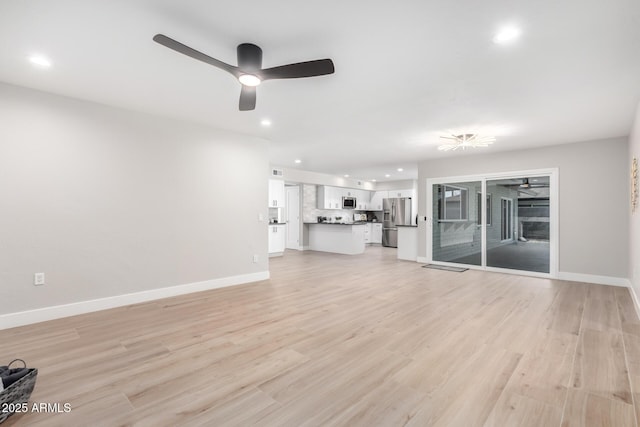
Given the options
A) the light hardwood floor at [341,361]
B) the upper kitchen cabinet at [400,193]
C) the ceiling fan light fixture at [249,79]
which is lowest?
the light hardwood floor at [341,361]

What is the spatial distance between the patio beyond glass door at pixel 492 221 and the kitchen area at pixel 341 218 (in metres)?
0.84

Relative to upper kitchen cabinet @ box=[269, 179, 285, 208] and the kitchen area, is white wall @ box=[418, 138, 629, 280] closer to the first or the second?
the kitchen area

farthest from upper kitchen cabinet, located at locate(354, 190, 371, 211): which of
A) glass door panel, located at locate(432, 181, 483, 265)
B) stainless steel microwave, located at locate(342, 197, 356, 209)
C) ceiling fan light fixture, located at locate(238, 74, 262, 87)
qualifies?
ceiling fan light fixture, located at locate(238, 74, 262, 87)

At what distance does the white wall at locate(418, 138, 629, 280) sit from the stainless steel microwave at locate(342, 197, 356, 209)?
226 inches

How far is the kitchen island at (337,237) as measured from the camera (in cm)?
879

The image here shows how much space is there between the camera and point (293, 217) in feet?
32.7

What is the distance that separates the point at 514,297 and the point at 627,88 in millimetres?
2802

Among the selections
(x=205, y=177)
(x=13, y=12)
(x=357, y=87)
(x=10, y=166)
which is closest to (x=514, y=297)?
(x=357, y=87)

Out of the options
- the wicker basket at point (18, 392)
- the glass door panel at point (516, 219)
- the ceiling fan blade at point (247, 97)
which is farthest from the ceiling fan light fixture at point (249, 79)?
the glass door panel at point (516, 219)

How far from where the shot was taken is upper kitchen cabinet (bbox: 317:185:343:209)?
9.95m

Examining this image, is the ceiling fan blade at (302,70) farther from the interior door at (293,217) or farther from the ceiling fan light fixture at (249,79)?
the interior door at (293,217)

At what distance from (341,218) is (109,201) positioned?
311 inches

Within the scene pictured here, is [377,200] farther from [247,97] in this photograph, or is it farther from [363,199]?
[247,97]

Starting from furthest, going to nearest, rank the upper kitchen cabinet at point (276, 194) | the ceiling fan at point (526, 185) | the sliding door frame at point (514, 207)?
1. the upper kitchen cabinet at point (276, 194)
2. the ceiling fan at point (526, 185)
3. the sliding door frame at point (514, 207)
